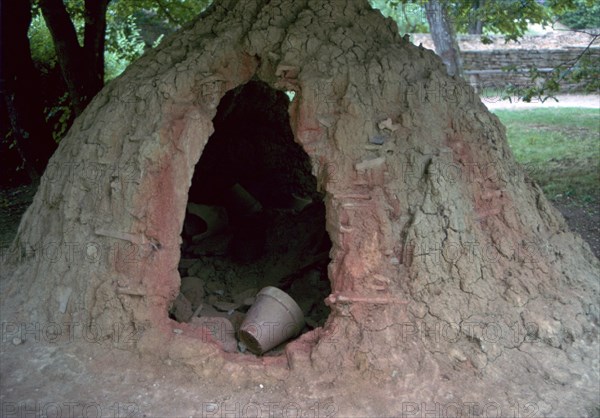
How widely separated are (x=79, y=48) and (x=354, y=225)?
16.4 ft

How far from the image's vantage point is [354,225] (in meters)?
4.62

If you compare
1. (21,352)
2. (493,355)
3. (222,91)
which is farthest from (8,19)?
(493,355)

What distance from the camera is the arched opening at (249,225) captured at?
19.4 feet

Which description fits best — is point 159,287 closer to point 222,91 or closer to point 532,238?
point 222,91

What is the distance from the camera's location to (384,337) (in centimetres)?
444

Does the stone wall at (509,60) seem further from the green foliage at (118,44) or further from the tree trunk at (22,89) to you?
the tree trunk at (22,89)

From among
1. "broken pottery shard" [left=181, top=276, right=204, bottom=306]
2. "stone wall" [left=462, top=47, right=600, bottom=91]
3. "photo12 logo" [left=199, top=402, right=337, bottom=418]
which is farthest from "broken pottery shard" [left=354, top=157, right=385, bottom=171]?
"stone wall" [left=462, top=47, right=600, bottom=91]

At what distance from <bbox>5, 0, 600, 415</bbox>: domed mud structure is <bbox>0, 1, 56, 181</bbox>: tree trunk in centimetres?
303

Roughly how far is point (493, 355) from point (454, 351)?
0.26 metres

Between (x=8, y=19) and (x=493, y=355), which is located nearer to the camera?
(x=493, y=355)

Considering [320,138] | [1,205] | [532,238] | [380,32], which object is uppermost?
[380,32]

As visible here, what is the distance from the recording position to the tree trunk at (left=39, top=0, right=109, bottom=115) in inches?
304

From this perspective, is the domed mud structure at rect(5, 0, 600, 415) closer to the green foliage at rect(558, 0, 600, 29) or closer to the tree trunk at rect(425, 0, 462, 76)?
the tree trunk at rect(425, 0, 462, 76)

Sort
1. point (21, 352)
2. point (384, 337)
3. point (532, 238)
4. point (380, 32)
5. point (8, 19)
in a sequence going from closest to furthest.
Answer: point (384, 337), point (21, 352), point (532, 238), point (380, 32), point (8, 19)
